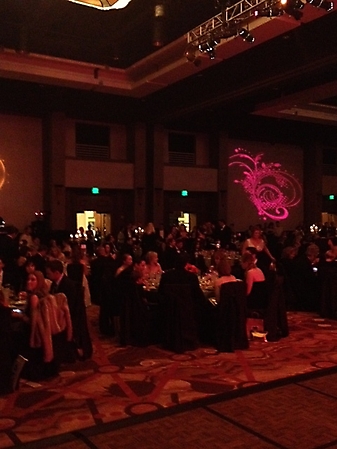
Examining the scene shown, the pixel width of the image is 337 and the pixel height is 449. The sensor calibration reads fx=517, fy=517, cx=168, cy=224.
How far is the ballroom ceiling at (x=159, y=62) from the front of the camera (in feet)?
26.5

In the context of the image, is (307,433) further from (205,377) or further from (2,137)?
(2,137)

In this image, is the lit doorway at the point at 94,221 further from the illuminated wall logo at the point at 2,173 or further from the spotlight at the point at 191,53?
the spotlight at the point at 191,53

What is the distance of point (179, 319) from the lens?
19.8ft

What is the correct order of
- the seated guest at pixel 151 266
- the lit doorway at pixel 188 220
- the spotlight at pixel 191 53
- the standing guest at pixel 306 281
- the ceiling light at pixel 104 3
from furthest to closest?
the lit doorway at pixel 188 220 → the standing guest at pixel 306 281 → the seated guest at pixel 151 266 → the spotlight at pixel 191 53 → the ceiling light at pixel 104 3

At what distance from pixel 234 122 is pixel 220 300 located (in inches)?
411

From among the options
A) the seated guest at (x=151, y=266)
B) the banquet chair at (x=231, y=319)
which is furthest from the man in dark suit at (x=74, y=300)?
the seated guest at (x=151, y=266)

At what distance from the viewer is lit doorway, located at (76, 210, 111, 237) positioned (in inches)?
604

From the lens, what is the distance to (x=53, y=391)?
4.72 meters

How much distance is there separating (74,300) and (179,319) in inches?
49.5

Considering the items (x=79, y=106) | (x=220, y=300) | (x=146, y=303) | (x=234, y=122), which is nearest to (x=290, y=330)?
(x=220, y=300)

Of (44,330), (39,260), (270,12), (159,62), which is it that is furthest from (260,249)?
(44,330)

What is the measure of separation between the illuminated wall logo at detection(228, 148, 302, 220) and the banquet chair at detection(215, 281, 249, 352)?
11.8 m

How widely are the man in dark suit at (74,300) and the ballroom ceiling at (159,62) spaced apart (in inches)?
158

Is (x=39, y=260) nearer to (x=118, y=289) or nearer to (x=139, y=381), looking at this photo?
(x=118, y=289)
